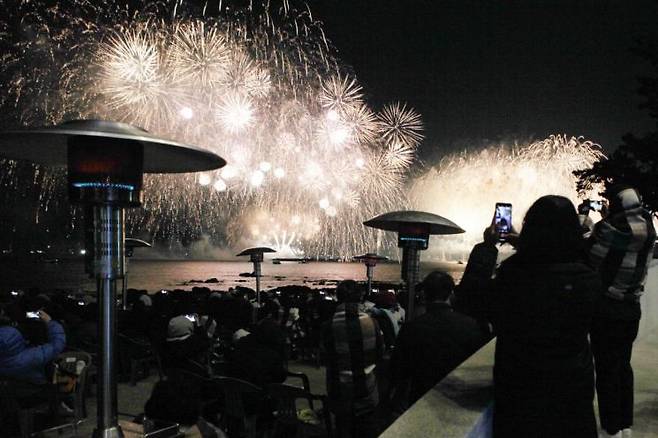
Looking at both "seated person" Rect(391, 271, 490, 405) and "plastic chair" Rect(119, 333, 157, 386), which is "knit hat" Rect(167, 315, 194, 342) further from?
"seated person" Rect(391, 271, 490, 405)

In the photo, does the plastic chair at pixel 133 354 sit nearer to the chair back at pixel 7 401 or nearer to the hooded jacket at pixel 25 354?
the hooded jacket at pixel 25 354

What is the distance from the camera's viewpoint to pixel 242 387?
5.40 meters

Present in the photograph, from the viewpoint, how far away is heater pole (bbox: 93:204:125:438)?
3.19 m

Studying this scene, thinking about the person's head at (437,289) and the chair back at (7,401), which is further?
the chair back at (7,401)

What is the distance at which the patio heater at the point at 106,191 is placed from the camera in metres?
3.18

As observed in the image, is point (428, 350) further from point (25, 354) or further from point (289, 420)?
point (25, 354)

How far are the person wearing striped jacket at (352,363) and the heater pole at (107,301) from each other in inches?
78.8

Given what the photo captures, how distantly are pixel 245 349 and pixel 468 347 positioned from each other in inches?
106

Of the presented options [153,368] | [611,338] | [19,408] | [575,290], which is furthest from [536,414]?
[153,368]

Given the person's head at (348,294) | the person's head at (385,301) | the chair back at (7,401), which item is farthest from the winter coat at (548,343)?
the person's head at (385,301)

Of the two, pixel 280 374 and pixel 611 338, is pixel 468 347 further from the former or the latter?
pixel 280 374

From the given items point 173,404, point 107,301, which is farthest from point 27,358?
point 107,301

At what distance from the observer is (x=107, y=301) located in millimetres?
3250

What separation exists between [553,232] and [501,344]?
0.63 metres
